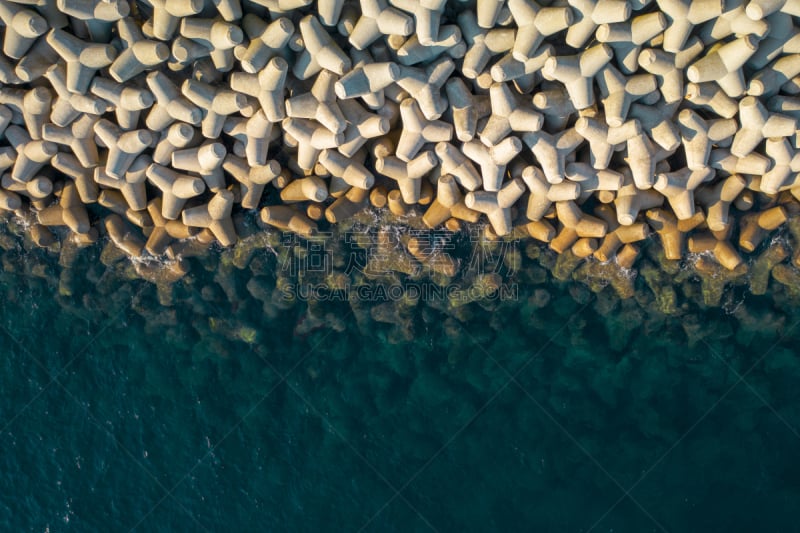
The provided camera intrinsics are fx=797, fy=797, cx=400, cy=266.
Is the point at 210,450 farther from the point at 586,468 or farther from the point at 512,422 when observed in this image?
the point at 586,468

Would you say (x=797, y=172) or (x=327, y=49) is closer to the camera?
(x=327, y=49)

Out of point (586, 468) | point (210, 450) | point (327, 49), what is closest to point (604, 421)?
point (586, 468)

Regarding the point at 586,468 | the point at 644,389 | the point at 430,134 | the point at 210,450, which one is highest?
the point at 430,134

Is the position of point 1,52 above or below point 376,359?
above

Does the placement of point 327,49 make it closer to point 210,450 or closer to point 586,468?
point 210,450

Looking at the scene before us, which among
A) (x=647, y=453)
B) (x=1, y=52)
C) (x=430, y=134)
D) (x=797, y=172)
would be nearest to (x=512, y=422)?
(x=647, y=453)

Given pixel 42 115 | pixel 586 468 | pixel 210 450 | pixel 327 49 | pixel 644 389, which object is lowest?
pixel 210 450
